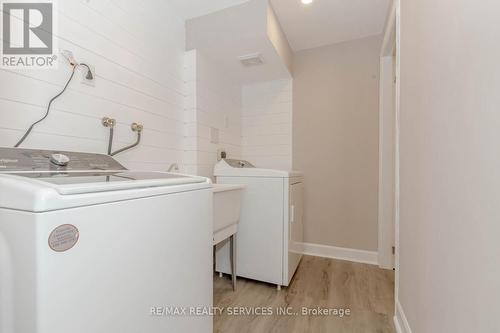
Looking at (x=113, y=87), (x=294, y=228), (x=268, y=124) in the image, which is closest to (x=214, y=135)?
(x=268, y=124)

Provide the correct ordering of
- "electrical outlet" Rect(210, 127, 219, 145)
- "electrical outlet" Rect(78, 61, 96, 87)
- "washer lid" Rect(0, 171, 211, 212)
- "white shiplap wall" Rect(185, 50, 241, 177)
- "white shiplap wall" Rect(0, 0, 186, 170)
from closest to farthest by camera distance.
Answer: "washer lid" Rect(0, 171, 211, 212) → "white shiplap wall" Rect(0, 0, 186, 170) → "electrical outlet" Rect(78, 61, 96, 87) → "white shiplap wall" Rect(185, 50, 241, 177) → "electrical outlet" Rect(210, 127, 219, 145)

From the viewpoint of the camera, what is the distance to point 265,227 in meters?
1.84

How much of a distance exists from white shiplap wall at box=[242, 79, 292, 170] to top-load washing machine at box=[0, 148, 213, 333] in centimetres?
183

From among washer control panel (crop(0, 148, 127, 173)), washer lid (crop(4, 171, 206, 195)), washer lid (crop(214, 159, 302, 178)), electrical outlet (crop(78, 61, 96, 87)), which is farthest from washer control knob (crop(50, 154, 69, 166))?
washer lid (crop(214, 159, 302, 178))

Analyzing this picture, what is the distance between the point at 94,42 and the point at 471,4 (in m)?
1.62

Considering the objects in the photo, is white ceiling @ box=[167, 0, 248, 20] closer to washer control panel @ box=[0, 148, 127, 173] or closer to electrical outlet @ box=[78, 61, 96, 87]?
electrical outlet @ box=[78, 61, 96, 87]

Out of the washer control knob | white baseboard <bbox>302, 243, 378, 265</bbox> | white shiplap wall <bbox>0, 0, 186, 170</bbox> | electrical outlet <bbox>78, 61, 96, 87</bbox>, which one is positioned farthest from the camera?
white baseboard <bbox>302, 243, 378, 265</bbox>

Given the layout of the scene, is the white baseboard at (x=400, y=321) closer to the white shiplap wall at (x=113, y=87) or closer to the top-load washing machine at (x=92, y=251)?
the top-load washing machine at (x=92, y=251)

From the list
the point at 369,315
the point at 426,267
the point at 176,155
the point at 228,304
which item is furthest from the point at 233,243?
the point at 426,267

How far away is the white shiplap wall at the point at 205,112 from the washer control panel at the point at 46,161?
0.86m

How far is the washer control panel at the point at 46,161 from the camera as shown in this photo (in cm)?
77

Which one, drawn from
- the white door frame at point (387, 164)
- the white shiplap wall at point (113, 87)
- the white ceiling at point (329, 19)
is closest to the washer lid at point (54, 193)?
the white shiplap wall at point (113, 87)

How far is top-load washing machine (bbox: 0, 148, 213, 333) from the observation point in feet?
1.60

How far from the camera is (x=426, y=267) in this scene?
945mm
